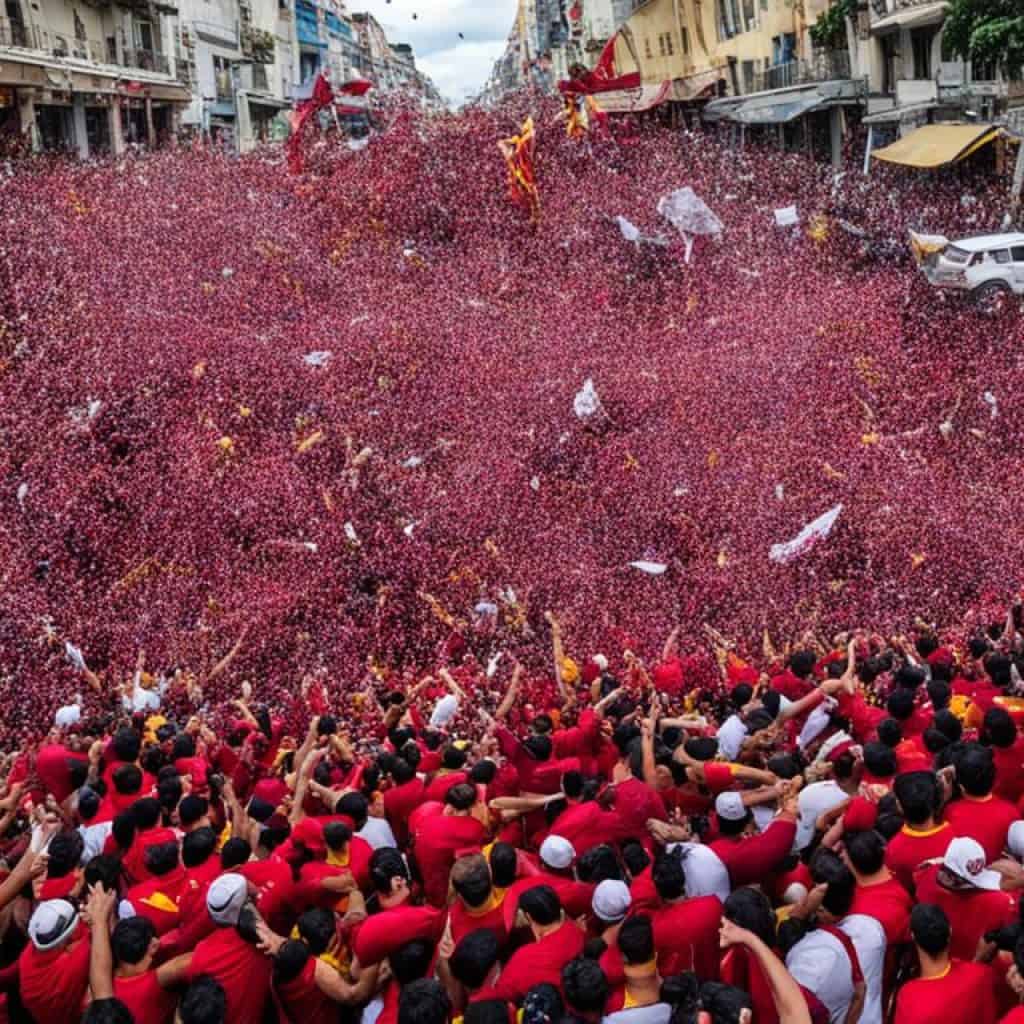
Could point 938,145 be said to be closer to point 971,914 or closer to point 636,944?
point 971,914

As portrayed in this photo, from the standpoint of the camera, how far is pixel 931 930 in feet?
11.3

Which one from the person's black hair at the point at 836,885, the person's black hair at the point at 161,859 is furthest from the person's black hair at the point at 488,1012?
the person's black hair at the point at 161,859

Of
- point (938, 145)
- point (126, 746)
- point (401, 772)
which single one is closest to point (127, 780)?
point (126, 746)

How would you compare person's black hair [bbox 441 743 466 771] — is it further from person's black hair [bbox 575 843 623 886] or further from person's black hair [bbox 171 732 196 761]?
person's black hair [bbox 171 732 196 761]

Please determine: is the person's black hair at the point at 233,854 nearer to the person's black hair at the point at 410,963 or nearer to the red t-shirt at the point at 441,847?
the red t-shirt at the point at 441,847

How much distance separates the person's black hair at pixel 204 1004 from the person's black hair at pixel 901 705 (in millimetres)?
3670

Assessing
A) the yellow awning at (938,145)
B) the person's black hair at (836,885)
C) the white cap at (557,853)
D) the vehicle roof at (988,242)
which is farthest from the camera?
the yellow awning at (938,145)

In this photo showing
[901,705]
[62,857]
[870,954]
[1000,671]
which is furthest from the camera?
[1000,671]

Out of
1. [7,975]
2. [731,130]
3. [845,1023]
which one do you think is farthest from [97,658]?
[731,130]

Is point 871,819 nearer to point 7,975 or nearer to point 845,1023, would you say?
point 845,1023

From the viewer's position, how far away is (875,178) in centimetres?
2466

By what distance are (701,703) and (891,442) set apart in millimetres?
5239

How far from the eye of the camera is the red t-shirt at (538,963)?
3.70m

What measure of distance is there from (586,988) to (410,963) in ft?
2.30
